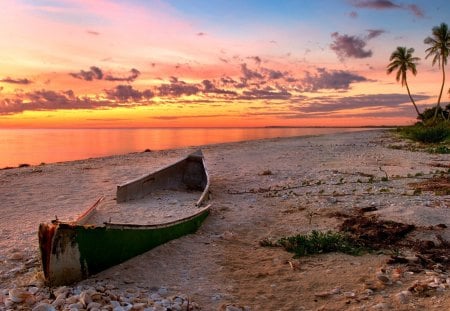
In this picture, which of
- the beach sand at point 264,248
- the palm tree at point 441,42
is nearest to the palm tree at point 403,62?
the palm tree at point 441,42

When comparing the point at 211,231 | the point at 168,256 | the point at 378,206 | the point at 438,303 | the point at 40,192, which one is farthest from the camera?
the point at 40,192

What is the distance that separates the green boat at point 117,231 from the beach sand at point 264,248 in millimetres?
183

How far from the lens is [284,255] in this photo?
6.53 meters

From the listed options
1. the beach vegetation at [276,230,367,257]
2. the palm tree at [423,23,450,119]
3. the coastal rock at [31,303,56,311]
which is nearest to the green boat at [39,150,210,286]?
the coastal rock at [31,303,56,311]

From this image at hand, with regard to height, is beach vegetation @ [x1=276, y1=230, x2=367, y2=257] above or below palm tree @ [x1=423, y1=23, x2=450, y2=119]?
below

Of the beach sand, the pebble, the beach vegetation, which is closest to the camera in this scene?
the pebble

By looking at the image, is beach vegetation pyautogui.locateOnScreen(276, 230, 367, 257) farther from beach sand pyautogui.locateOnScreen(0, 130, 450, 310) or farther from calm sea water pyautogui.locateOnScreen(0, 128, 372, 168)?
calm sea water pyautogui.locateOnScreen(0, 128, 372, 168)

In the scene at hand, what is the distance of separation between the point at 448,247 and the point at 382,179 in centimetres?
598

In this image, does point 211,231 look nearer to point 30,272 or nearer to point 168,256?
point 168,256

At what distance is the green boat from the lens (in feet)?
16.4

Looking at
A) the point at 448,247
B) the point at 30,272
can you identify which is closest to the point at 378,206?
the point at 448,247

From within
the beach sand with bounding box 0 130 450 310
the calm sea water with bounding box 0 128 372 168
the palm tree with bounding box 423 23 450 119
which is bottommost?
the calm sea water with bounding box 0 128 372 168

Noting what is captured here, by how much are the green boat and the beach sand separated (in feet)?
0.60

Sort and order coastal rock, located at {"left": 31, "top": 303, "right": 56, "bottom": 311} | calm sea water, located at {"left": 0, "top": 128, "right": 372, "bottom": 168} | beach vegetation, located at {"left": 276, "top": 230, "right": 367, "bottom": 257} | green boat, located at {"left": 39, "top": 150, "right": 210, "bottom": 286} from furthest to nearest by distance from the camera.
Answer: calm sea water, located at {"left": 0, "top": 128, "right": 372, "bottom": 168}, beach vegetation, located at {"left": 276, "top": 230, "right": 367, "bottom": 257}, green boat, located at {"left": 39, "top": 150, "right": 210, "bottom": 286}, coastal rock, located at {"left": 31, "top": 303, "right": 56, "bottom": 311}
